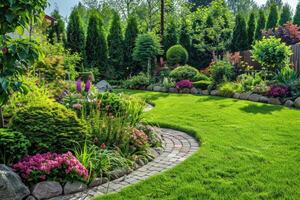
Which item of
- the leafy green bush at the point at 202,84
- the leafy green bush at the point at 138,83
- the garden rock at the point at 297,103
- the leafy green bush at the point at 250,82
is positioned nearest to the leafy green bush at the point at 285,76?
the leafy green bush at the point at 250,82

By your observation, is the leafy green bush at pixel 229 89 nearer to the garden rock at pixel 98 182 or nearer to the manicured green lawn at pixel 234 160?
the manicured green lawn at pixel 234 160

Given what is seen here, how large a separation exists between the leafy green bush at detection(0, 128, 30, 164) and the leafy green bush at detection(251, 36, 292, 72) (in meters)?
8.40

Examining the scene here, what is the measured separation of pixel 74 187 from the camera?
350 centimetres

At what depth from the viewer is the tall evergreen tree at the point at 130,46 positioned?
1647 cm

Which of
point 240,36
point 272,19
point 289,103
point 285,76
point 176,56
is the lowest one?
point 289,103

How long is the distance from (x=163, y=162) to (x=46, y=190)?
166 cm

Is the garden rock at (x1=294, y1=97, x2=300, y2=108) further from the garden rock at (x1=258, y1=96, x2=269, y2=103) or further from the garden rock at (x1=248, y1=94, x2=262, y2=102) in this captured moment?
the garden rock at (x1=248, y1=94, x2=262, y2=102)

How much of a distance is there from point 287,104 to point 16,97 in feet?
21.4

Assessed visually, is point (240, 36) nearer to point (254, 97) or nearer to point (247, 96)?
point (247, 96)

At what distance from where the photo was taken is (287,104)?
8414 mm

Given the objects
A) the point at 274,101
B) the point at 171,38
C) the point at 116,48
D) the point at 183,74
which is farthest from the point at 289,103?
the point at 116,48

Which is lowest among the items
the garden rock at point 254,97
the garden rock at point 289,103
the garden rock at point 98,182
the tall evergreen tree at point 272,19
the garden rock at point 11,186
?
the garden rock at point 98,182

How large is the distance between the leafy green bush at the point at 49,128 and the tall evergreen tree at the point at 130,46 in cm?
1238

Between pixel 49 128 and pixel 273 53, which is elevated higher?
pixel 273 53
